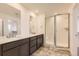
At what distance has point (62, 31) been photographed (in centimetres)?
736

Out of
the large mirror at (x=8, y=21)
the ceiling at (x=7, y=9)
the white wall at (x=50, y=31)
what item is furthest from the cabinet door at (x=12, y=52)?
the white wall at (x=50, y=31)

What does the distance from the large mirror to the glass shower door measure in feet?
10.9

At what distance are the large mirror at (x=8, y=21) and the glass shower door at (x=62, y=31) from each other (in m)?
3.31

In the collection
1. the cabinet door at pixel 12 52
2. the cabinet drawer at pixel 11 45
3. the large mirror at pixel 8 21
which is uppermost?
the large mirror at pixel 8 21

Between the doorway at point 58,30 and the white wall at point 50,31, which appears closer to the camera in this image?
the doorway at point 58,30

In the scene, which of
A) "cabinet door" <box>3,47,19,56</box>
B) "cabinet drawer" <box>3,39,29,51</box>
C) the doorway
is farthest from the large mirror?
the doorway

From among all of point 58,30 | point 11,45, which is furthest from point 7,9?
point 58,30

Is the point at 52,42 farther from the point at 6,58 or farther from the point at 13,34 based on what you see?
the point at 6,58

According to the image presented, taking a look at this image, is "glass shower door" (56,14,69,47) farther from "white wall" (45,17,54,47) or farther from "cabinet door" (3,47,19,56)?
"cabinet door" (3,47,19,56)

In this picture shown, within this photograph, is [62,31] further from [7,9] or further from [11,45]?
[11,45]

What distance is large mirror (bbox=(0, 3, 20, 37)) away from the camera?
12.4 feet

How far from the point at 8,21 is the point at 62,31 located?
13.4 ft

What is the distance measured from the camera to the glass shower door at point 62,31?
280 inches

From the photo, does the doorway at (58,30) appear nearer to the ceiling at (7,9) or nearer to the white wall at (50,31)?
the white wall at (50,31)
